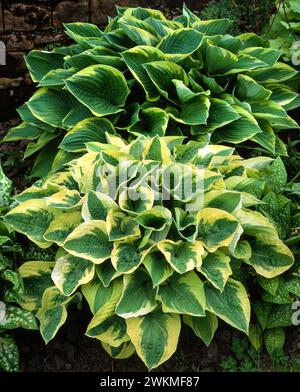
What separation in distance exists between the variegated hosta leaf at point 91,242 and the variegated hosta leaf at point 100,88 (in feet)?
2.78

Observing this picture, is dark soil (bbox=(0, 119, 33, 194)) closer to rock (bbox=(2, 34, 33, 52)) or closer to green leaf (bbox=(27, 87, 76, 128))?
green leaf (bbox=(27, 87, 76, 128))

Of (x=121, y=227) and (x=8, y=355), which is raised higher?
(x=121, y=227)

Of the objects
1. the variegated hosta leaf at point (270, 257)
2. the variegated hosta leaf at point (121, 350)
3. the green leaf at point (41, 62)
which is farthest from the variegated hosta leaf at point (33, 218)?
the green leaf at point (41, 62)

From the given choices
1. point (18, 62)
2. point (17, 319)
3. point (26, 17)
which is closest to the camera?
point (17, 319)

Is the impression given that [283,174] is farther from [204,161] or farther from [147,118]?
[147,118]

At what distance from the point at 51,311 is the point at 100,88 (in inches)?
49.7

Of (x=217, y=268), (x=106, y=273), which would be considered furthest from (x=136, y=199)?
(x=217, y=268)

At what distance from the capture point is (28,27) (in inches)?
159

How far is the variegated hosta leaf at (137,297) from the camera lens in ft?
8.28

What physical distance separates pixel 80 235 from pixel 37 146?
113cm

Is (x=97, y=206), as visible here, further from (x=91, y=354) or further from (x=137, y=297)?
(x=91, y=354)

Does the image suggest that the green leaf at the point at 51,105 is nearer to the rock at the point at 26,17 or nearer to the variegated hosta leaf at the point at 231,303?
the rock at the point at 26,17

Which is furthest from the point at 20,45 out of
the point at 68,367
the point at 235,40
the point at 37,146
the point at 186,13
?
the point at 68,367

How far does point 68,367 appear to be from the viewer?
2869mm
